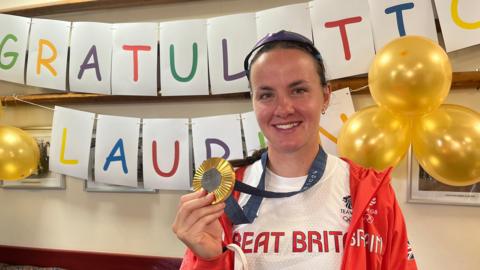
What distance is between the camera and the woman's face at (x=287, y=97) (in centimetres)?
77

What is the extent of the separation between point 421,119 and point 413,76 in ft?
0.50

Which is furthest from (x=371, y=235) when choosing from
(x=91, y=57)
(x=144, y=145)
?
(x=91, y=57)

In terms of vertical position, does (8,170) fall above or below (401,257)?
above

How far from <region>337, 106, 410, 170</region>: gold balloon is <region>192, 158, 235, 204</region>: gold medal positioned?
1.45 feet

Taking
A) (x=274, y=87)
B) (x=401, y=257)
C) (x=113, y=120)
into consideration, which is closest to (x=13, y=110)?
(x=113, y=120)

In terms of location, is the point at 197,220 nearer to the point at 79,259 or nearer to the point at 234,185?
the point at 234,185

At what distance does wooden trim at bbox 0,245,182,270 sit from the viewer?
1.64 metres

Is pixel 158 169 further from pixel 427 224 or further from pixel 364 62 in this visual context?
pixel 427 224

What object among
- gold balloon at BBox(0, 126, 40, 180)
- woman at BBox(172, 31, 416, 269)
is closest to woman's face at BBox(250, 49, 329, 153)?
woman at BBox(172, 31, 416, 269)

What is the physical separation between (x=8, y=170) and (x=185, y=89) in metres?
0.80

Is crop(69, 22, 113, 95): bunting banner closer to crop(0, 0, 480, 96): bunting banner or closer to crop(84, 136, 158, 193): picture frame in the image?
crop(0, 0, 480, 96): bunting banner

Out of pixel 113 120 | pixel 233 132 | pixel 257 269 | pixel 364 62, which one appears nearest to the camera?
pixel 257 269

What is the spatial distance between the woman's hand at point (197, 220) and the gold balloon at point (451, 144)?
566mm

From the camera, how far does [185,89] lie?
1.53 meters
